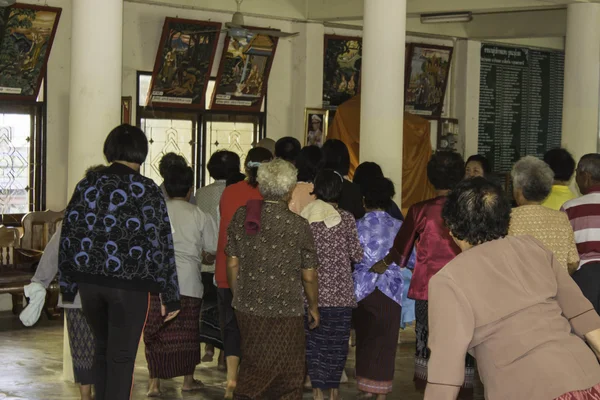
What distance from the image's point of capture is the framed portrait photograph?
13094 millimetres

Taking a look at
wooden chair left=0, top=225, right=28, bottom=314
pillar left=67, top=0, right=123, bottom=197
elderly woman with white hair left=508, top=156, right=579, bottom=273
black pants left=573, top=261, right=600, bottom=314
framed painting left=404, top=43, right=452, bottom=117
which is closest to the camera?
elderly woman with white hair left=508, top=156, right=579, bottom=273

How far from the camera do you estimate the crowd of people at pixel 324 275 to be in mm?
3029

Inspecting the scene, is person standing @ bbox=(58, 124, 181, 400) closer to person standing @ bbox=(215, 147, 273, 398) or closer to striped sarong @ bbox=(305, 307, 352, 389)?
striped sarong @ bbox=(305, 307, 352, 389)

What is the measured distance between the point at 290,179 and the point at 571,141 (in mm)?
6555

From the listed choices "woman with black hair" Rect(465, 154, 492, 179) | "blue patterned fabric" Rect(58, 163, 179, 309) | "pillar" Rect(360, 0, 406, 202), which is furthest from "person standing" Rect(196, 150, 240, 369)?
"blue patterned fabric" Rect(58, 163, 179, 309)

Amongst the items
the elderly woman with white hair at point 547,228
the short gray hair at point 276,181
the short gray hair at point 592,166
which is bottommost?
the elderly woman with white hair at point 547,228

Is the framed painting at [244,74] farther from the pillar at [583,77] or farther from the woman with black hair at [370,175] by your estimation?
the woman with black hair at [370,175]

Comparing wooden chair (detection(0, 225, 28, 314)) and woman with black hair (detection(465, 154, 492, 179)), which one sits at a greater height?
woman with black hair (detection(465, 154, 492, 179))

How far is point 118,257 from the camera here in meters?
5.00

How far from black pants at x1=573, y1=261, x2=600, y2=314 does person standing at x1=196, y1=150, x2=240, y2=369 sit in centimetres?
288

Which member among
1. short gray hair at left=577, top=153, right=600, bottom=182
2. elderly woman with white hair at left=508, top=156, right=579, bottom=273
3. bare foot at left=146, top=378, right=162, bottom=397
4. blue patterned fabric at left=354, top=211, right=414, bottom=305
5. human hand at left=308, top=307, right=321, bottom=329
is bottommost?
bare foot at left=146, top=378, right=162, bottom=397

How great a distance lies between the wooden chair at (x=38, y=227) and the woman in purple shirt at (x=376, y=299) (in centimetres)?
475

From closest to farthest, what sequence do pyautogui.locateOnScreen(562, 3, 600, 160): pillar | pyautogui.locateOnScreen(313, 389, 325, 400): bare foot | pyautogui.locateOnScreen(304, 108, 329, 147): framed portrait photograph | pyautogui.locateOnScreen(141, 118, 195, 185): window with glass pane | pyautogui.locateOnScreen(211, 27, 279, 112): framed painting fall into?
pyautogui.locateOnScreen(313, 389, 325, 400): bare foot
pyautogui.locateOnScreen(562, 3, 600, 160): pillar
pyautogui.locateOnScreen(141, 118, 195, 185): window with glass pane
pyautogui.locateOnScreen(211, 27, 279, 112): framed painting
pyautogui.locateOnScreen(304, 108, 329, 147): framed portrait photograph

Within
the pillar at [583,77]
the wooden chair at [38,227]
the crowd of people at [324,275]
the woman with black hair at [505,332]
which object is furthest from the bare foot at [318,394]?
the pillar at [583,77]
